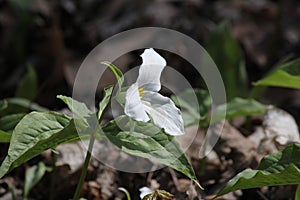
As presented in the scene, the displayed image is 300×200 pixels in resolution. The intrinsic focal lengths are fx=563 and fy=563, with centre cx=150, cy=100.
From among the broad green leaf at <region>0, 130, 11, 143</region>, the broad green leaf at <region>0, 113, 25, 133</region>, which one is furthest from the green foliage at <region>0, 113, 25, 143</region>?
the broad green leaf at <region>0, 130, 11, 143</region>

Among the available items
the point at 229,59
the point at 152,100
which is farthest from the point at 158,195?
the point at 229,59

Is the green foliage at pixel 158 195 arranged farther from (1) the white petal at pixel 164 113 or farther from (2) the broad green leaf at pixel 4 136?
(2) the broad green leaf at pixel 4 136

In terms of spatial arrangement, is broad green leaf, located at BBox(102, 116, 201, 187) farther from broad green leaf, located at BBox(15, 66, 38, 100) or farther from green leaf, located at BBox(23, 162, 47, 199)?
broad green leaf, located at BBox(15, 66, 38, 100)

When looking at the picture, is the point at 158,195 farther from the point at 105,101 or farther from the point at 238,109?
the point at 238,109

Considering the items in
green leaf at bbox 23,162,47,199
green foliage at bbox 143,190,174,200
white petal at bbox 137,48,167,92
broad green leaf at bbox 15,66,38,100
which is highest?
broad green leaf at bbox 15,66,38,100

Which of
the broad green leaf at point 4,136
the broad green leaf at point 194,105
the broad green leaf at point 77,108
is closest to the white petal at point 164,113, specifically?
the broad green leaf at point 77,108

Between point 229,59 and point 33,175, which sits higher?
point 229,59

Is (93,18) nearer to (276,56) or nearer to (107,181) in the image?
(276,56)
